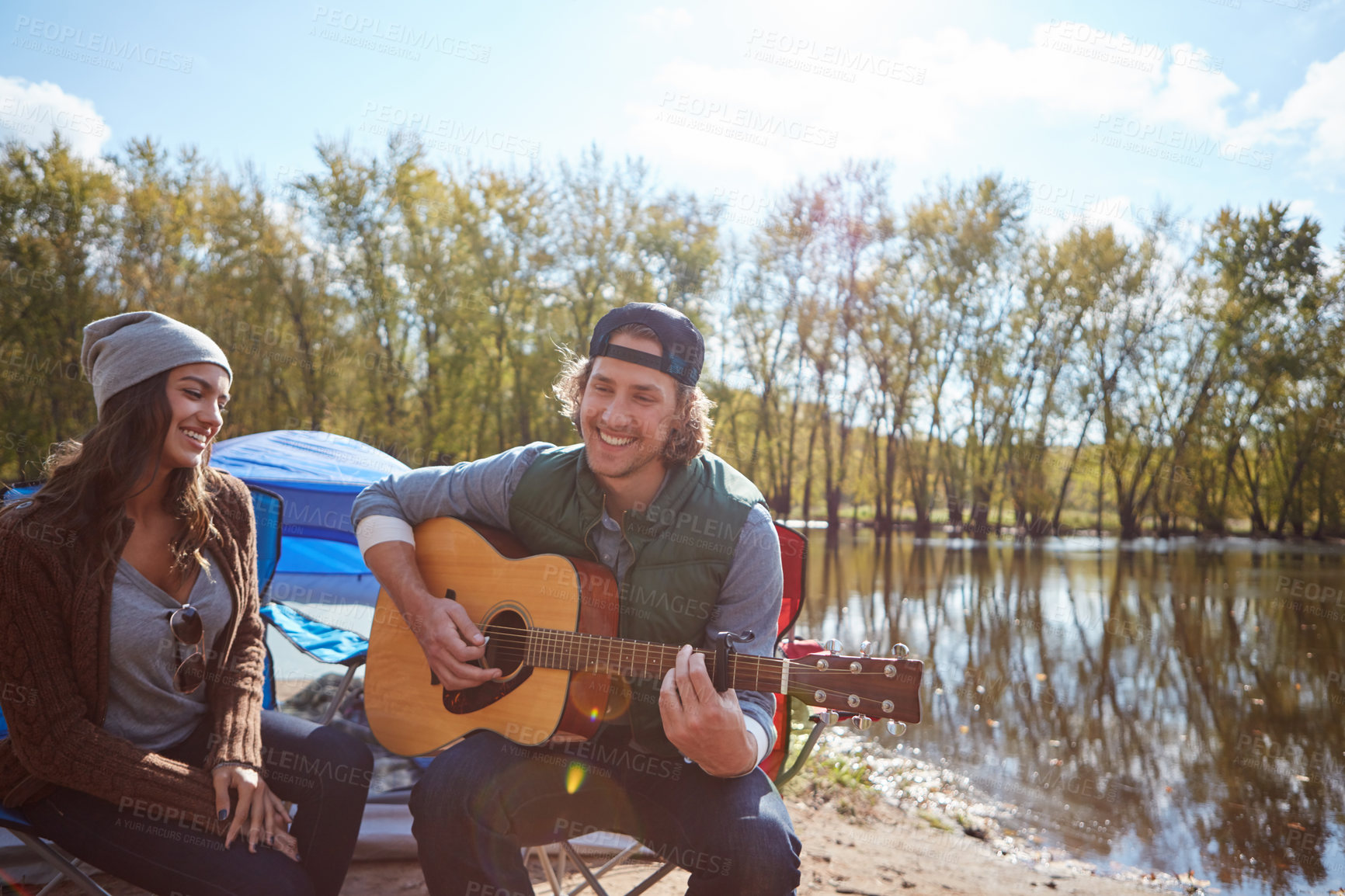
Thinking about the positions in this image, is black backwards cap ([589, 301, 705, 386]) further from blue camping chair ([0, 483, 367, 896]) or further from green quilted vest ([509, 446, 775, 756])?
blue camping chair ([0, 483, 367, 896])

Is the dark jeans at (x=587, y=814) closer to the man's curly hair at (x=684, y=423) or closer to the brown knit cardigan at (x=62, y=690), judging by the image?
the brown knit cardigan at (x=62, y=690)

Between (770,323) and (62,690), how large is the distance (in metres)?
27.8

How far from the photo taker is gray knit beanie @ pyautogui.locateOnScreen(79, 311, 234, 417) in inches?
79.0

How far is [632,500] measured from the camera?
94.5 inches

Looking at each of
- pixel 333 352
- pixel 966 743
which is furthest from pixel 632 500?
pixel 333 352

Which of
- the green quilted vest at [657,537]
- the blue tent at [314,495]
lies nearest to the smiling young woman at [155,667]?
the green quilted vest at [657,537]

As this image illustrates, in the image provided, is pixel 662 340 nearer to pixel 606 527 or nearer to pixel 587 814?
pixel 606 527

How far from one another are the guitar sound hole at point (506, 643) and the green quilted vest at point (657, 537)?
23cm

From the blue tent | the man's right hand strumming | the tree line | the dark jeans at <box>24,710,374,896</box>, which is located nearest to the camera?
the dark jeans at <box>24,710,374,896</box>

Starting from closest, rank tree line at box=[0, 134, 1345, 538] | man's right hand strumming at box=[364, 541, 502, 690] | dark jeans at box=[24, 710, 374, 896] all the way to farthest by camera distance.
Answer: dark jeans at box=[24, 710, 374, 896]
man's right hand strumming at box=[364, 541, 502, 690]
tree line at box=[0, 134, 1345, 538]

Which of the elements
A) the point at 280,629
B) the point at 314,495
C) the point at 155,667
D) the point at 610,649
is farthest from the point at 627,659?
the point at 314,495

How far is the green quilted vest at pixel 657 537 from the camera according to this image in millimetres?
2152

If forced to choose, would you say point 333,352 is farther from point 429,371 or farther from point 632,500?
point 632,500

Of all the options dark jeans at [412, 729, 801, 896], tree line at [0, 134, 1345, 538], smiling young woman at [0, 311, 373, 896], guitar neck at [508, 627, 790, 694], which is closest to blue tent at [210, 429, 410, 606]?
smiling young woman at [0, 311, 373, 896]
